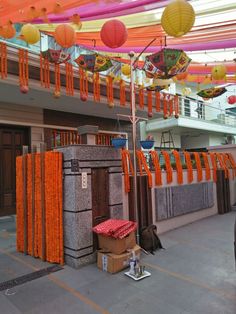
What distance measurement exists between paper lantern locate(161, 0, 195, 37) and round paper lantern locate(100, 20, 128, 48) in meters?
0.82

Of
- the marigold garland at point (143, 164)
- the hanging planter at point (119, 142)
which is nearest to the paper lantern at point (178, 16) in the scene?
the hanging planter at point (119, 142)

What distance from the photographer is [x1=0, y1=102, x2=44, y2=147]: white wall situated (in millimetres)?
8180

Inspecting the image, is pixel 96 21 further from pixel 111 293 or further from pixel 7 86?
pixel 111 293

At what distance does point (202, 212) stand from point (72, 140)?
18.3ft

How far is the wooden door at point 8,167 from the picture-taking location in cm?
826

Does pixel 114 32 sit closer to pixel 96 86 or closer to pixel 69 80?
pixel 69 80

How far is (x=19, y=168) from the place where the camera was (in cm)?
522

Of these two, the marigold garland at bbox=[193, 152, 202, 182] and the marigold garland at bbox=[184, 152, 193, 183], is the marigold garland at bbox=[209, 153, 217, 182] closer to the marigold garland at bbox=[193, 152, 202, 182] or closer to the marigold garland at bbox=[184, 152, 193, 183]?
the marigold garland at bbox=[193, 152, 202, 182]

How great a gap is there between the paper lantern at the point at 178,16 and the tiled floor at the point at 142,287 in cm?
390

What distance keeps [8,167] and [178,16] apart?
22.6 ft

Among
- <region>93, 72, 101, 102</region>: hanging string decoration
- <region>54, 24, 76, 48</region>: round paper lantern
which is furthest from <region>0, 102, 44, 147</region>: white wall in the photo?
<region>54, 24, 76, 48</region>: round paper lantern

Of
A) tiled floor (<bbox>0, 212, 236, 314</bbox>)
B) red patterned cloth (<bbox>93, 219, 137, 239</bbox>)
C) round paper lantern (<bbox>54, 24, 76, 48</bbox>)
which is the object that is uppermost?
round paper lantern (<bbox>54, 24, 76, 48</bbox>)

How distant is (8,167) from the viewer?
843 centimetres

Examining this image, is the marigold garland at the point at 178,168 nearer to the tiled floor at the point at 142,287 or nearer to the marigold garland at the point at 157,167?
the marigold garland at the point at 157,167
